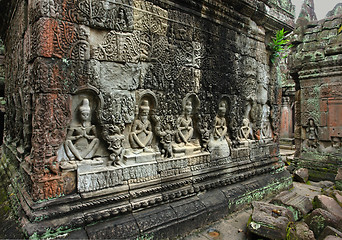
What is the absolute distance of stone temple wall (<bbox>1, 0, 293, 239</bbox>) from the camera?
2352 mm

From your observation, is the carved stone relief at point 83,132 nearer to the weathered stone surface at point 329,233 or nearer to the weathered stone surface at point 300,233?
the weathered stone surface at point 300,233

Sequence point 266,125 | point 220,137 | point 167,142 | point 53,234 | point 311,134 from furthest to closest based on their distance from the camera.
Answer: point 311,134 < point 266,125 < point 220,137 < point 167,142 < point 53,234

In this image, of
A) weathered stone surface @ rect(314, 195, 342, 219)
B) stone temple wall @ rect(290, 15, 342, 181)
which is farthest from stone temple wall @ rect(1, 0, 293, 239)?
stone temple wall @ rect(290, 15, 342, 181)

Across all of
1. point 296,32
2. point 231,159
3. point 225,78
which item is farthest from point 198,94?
point 296,32

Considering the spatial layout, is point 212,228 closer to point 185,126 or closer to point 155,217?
point 155,217

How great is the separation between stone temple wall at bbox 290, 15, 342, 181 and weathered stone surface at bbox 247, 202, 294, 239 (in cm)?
463

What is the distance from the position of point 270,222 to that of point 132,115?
222cm

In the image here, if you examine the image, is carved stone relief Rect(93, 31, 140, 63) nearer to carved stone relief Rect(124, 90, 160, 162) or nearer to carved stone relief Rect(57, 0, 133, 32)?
carved stone relief Rect(57, 0, 133, 32)

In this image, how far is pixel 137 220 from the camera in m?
2.69

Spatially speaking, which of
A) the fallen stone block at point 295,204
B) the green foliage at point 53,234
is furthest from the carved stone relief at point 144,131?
the fallen stone block at point 295,204

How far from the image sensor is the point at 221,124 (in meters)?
4.19

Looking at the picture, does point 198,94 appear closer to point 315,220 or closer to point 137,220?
point 137,220

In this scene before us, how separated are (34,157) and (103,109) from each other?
87 centimetres

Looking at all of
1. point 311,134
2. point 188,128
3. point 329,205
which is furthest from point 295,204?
point 311,134
